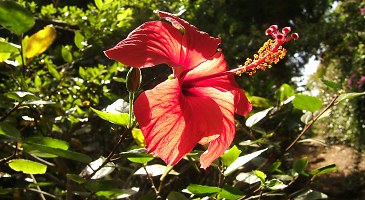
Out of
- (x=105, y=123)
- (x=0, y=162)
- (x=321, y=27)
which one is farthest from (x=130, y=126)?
(x=321, y=27)

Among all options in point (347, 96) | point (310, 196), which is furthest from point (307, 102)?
point (310, 196)

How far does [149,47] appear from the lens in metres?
0.77

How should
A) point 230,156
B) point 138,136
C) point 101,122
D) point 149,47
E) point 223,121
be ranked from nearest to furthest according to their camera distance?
point 149,47 < point 223,121 < point 230,156 < point 138,136 < point 101,122

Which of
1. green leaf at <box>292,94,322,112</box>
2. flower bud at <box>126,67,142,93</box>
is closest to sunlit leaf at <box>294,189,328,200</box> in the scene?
green leaf at <box>292,94,322,112</box>

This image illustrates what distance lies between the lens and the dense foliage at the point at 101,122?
0.96 metres

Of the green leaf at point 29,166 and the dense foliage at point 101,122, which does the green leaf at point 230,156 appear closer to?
the dense foliage at point 101,122

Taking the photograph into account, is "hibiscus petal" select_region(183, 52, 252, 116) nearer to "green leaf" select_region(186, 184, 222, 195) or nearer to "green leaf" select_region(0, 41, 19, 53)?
"green leaf" select_region(186, 184, 222, 195)

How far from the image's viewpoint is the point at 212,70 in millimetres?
947

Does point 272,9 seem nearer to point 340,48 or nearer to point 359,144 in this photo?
point 340,48

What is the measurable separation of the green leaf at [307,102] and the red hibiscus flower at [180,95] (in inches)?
13.0

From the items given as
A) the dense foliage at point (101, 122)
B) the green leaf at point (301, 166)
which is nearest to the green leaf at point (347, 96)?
the dense foliage at point (101, 122)

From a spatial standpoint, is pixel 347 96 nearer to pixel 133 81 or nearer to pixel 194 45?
pixel 194 45

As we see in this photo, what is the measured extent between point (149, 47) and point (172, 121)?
0.49ft

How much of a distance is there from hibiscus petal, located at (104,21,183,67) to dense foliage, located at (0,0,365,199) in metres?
0.11
